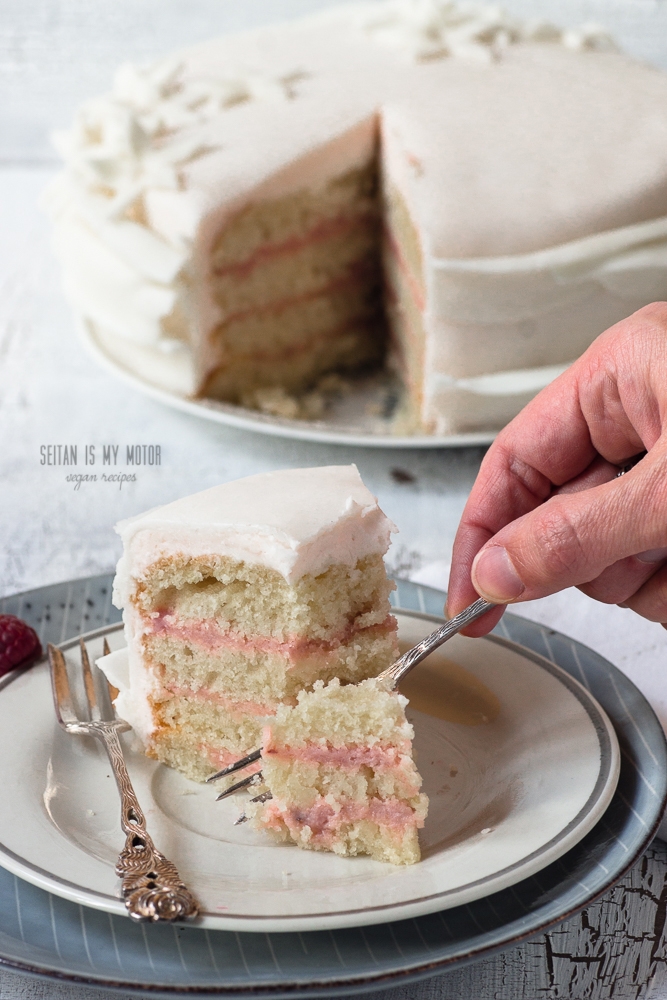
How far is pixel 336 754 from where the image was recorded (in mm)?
1305

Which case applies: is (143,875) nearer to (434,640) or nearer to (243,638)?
(243,638)

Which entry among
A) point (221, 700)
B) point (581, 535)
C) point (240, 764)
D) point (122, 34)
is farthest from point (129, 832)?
point (122, 34)

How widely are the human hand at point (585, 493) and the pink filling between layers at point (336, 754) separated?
0.24 m

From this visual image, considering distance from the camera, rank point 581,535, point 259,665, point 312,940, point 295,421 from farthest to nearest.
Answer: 1. point 295,421
2. point 259,665
3. point 581,535
4. point 312,940

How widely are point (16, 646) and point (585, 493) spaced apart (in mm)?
874

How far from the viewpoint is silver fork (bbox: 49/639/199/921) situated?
109cm

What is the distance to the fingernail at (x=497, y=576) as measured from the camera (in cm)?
129

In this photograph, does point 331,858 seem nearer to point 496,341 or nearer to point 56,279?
point 496,341

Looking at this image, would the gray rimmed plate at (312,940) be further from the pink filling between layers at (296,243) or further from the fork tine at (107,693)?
the pink filling between layers at (296,243)

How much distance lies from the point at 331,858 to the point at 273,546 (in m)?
0.39

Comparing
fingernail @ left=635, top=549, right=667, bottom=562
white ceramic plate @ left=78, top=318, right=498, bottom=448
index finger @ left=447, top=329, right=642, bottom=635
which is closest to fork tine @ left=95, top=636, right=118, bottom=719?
index finger @ left=447, top=329, right=642, bottom=635

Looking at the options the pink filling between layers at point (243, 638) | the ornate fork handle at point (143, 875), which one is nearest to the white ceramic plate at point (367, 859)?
the ornate fork handle at point (143, 875)

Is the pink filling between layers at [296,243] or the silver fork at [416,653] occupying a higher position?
the silver fork at [416,653]

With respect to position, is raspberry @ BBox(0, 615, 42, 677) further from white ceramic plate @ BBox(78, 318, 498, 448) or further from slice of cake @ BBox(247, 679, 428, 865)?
white ceramic plate @ BBox(78, 318, 498, 448)
